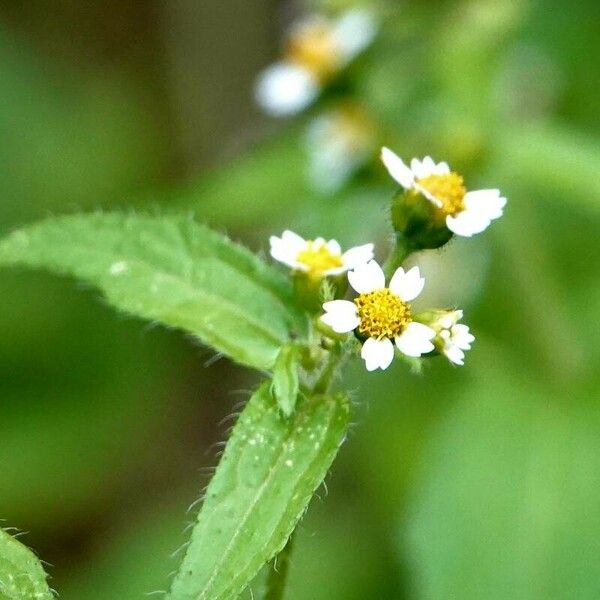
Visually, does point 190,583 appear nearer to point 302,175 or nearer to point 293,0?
point 302,175

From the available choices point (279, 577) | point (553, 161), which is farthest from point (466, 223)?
point (553, 161)

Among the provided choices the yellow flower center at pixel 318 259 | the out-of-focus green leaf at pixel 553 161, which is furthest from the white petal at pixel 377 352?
the out-of-focus green leaf at pixel 553 161

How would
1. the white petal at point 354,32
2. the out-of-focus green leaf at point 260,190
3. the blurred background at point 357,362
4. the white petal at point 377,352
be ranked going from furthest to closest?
the out-of-focus green leaf at point 260,190, the white petal at point 354,32, the blurred background at point 357,362, the white petal at point 377,352

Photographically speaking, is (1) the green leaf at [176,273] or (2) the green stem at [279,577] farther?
(1) the green leaf at [176,273]

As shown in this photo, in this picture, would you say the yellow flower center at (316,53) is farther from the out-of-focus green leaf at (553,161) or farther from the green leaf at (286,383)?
the green leaf at (286,383)

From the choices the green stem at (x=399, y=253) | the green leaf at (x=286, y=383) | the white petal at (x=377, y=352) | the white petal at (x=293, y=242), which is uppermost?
the green stem at (x=399, y=253)

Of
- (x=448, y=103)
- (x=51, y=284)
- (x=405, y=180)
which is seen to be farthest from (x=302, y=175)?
(x=405, y=180)
